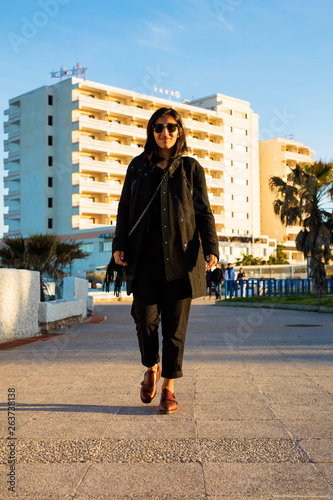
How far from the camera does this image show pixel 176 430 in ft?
11.5

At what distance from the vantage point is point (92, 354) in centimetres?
735

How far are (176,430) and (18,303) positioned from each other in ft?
19.5

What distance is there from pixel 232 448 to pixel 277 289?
77.5ft

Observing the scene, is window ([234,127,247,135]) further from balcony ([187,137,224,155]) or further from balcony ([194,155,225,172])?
balcony ([194,155,225,172])

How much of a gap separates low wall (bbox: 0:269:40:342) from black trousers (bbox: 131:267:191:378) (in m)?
4.79

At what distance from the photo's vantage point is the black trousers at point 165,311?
4109 millimetres

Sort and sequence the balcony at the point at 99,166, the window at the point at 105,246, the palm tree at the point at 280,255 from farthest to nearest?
the palm tree at the point at 280,255 → the balcony at the point at 99,166 → the window at the point at 105,246

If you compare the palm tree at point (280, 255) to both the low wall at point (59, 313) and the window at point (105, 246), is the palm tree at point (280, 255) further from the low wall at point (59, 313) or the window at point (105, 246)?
the low wall at point (59, 313)

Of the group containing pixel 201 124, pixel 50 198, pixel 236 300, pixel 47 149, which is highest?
pixel 201 124

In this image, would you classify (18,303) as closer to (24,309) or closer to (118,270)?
(24,309)

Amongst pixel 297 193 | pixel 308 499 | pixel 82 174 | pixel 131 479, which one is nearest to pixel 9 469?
pixel 131 479

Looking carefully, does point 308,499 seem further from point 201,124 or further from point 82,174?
point 201,124

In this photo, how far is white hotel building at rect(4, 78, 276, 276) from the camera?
68500mm

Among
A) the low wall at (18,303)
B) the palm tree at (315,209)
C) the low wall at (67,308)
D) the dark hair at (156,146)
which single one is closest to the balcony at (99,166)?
the palm tree at (315,209)
